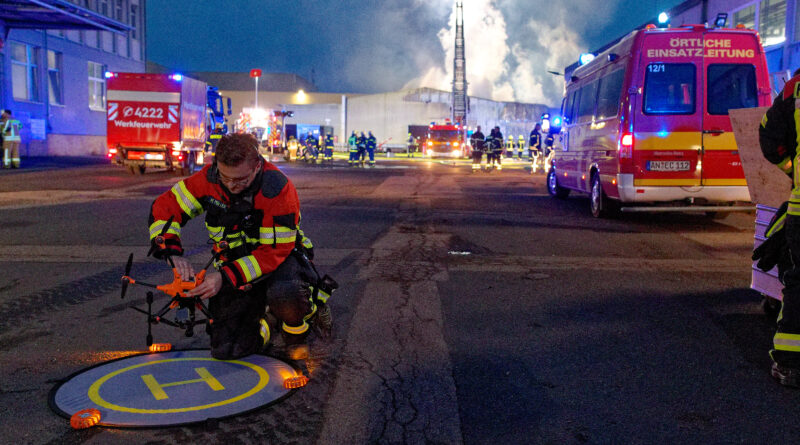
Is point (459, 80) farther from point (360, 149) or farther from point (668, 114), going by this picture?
point (668, 114)

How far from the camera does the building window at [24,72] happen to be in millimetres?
32781

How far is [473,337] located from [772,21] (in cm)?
2316

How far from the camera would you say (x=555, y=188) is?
1592cm

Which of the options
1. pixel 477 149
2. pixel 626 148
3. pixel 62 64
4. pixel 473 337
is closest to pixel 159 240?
pixel 473 337

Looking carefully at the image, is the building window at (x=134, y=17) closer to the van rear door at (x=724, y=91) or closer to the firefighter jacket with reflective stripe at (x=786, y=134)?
the van rear door at (x=724, y=91)

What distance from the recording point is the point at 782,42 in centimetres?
2252

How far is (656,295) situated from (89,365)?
4.42 m

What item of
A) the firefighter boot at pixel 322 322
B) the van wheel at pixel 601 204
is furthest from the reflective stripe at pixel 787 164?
the van wheel at pixel 601 204

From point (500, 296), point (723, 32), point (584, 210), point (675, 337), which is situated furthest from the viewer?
point (584, 210)

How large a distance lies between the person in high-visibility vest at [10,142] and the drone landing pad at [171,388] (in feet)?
76.0

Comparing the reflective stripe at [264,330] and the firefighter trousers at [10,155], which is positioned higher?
the firefighter trousers at [10,155]

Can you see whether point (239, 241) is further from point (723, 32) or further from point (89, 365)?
point (723, 32)

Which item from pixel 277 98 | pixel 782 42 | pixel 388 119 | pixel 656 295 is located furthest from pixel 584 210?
pixel 277 98

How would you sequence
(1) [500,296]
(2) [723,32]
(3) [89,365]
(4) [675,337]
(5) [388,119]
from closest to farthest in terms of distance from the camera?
(3) [89,365]
(4) [675,337]
(1) [500,296]
(2) [723,32]
(5) [388,119]
